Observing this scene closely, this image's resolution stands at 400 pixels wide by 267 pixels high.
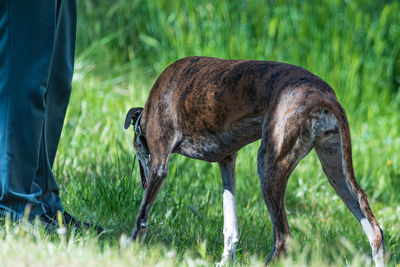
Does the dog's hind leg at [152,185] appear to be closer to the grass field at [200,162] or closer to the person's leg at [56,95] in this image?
the grass field at [200,162]

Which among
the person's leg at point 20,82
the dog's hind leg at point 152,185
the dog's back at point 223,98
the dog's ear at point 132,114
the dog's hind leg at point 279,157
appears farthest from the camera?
the dog's ear at point 132,114

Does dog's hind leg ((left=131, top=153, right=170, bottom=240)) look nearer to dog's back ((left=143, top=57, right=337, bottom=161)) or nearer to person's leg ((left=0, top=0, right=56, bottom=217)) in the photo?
dog's back ((left=143, top=57, right=337, bottom=161))

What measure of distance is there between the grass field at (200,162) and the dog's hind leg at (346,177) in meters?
0.21

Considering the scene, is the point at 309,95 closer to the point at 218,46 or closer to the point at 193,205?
the point at 193,205

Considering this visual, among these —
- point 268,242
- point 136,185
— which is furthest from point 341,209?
point 136,185

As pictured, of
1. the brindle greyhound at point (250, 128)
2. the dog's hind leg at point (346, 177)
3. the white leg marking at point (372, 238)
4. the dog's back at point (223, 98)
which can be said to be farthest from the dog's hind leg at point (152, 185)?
the white leg marking at point (372, 238)

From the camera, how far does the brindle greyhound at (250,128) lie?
2799 millimetres

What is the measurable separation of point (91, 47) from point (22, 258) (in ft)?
18.0

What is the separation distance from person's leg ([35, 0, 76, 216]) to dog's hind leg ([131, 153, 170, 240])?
590 millimetres

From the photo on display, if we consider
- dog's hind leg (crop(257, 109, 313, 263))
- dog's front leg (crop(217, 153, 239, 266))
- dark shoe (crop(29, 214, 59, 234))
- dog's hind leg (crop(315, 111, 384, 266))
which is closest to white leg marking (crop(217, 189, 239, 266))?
dog's front leg (crop(217, 153, 239, 266))

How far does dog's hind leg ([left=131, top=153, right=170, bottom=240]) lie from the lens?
3.45 m

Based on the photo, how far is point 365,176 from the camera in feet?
17.9

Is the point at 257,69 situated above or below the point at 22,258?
above

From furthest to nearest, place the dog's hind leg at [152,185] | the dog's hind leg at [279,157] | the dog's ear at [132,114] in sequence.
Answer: the dog's ear at [132,114], the dog's hind leg at [152,185], the dog's hind leg at [279,157]
